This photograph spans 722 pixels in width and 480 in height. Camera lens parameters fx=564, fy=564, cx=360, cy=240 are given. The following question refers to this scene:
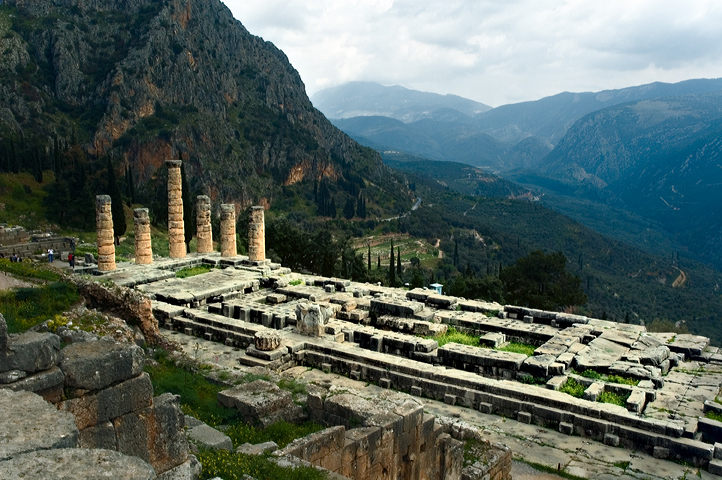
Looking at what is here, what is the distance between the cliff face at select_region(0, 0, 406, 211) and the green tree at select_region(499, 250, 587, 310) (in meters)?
63.1

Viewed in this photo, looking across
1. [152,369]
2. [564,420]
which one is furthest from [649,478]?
[152,369]

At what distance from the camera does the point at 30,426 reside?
190 inches

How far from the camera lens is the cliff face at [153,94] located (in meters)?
86.7

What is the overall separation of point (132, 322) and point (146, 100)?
293 ft

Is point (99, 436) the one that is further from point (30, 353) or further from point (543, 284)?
point (543, 284)

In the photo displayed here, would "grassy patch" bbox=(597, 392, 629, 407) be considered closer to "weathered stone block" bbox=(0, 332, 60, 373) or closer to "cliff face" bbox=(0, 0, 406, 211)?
"weathered stone block" bbox=(0, 332, 60, 373)

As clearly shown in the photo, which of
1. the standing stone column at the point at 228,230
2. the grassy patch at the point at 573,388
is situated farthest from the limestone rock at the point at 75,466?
the standing stone column at the point at 228,230

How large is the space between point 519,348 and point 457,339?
202 cm

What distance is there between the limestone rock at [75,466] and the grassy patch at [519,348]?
14.7m

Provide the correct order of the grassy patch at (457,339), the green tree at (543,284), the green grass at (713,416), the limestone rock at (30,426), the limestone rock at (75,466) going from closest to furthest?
the limestone rock at (75,466), the limestone rock at (30,426), the green grass at (713,416), the grassy patch at (457,339), the green tree at (543,284)

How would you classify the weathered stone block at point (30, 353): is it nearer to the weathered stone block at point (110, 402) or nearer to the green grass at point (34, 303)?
the weathered stone block at point (110, 402)

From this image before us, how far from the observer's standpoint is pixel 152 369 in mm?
11484

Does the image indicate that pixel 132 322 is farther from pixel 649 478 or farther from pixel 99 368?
pixel 649 478

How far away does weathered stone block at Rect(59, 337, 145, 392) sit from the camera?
20.4 feet
